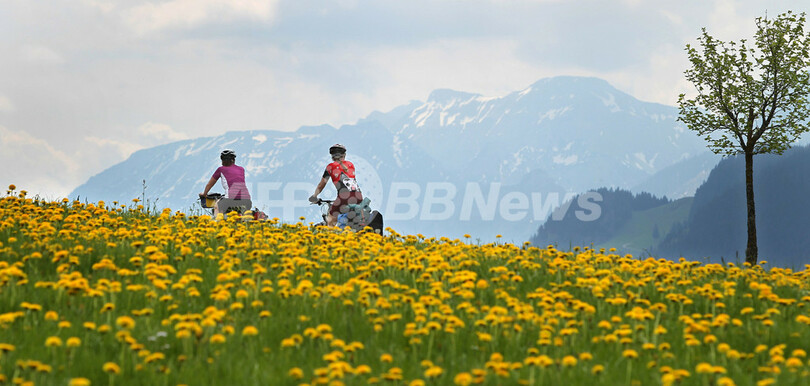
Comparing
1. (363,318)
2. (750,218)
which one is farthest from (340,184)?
(750,218)

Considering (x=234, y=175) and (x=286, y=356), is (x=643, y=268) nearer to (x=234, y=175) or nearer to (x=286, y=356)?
(x=286, y=356)

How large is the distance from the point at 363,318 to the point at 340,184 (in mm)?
9448

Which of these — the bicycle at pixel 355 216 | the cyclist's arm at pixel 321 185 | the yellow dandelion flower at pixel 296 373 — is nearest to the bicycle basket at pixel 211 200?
the bicycle at pixel 355 216

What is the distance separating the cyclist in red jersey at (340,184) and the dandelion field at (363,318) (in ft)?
14.4

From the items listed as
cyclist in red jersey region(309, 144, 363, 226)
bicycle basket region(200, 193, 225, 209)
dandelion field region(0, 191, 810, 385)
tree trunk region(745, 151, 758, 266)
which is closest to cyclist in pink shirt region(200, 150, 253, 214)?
bicycle basket region(200, 193, 225, 209)

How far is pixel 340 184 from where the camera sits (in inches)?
709

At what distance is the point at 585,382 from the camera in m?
6.98

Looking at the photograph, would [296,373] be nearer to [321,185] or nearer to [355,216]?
[321,185]

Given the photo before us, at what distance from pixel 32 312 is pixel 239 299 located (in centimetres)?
244

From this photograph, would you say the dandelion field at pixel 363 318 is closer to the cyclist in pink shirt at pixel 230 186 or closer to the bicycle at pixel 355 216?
the bicycle at pixel 355 216

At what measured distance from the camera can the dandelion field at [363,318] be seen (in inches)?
A: 277

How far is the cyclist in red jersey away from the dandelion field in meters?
4.40

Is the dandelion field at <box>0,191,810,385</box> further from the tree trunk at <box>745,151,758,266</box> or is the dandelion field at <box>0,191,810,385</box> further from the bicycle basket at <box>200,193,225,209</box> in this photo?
the tree trunk at <box>745,151,758,266</box>

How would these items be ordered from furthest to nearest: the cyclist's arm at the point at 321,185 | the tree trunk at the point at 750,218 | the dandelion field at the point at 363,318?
the tree trunk at the point at 750,218, the cyclist's arm at the point at 321,185, the dandelion field at the point at 363,318
